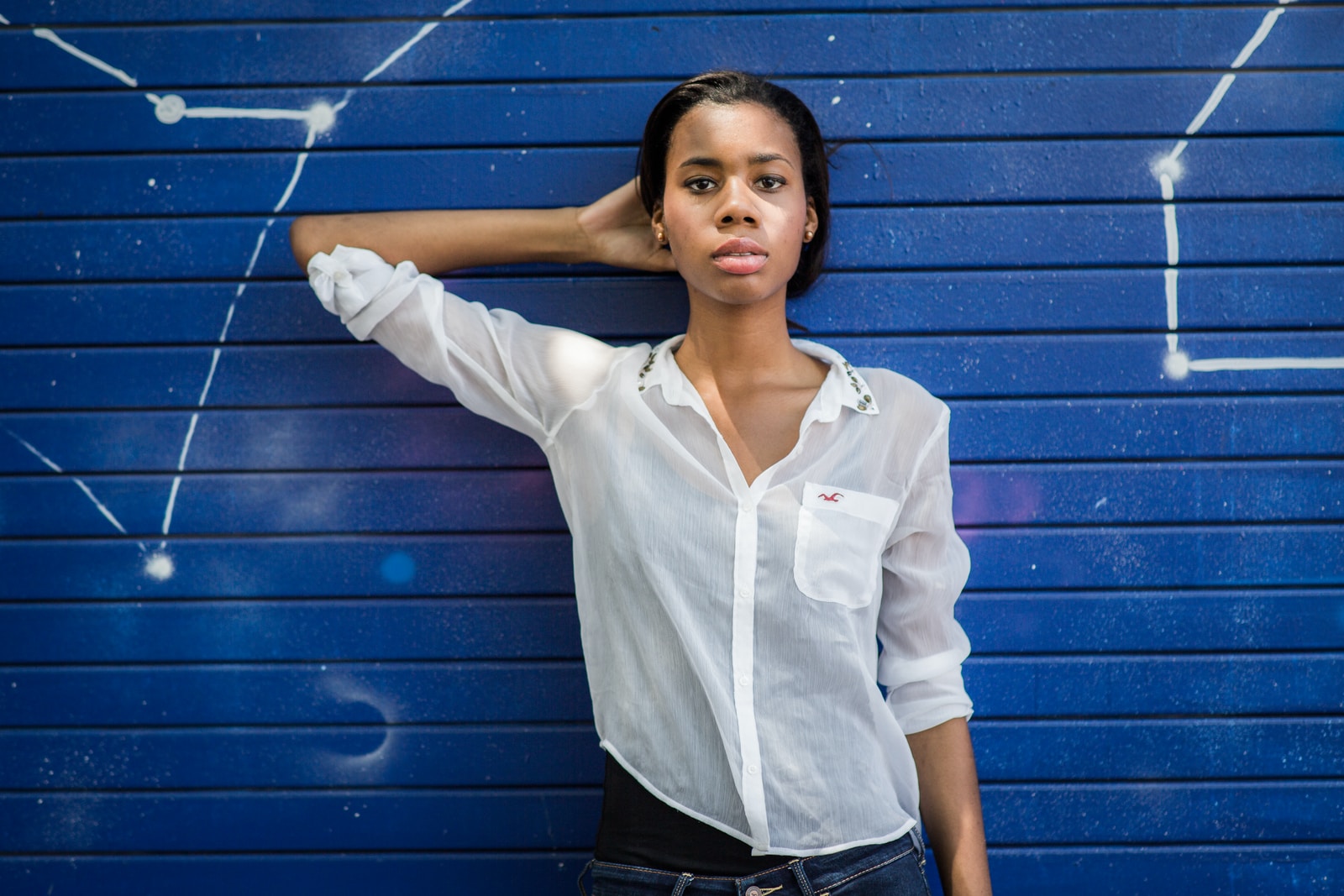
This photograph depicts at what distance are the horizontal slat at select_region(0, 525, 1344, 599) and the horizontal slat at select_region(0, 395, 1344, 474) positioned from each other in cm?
22

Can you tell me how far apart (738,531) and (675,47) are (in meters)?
1.47

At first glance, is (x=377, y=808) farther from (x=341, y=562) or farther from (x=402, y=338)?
(x=402, y=338)

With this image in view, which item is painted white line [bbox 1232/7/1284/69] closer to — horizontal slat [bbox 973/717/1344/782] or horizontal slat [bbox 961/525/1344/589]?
horizontal slat [bbox 961/525/1344/589]

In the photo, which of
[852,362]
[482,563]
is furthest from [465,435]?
[852,362]

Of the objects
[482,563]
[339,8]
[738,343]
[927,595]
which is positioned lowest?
[927,595]

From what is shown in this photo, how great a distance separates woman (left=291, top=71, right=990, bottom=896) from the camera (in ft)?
6.59

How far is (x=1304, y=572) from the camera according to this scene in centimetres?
265

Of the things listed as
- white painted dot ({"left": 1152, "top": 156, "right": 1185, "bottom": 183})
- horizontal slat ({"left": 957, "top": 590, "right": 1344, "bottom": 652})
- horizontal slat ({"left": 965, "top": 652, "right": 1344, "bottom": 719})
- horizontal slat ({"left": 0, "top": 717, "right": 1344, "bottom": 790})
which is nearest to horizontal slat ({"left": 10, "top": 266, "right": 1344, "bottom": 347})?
white painted dot ({"left": 1152, "top": 156, "right": 1185, "bottom": 183})

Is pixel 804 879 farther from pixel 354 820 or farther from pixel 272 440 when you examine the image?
pixel 272 440

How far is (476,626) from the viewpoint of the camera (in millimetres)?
2682

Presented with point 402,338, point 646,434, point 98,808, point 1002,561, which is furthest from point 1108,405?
point 98,808

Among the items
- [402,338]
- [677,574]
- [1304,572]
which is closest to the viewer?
[677,574]

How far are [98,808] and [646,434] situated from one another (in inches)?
79.2

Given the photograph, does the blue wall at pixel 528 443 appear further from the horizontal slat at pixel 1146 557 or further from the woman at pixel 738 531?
the woman at pixel 738 531
